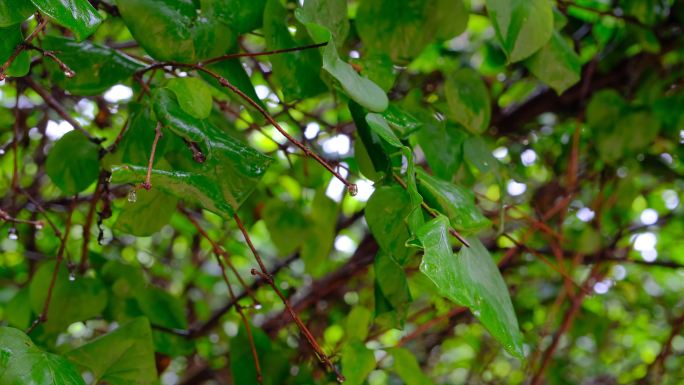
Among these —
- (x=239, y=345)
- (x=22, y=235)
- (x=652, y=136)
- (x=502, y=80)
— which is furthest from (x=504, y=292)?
(x=22, y=235)

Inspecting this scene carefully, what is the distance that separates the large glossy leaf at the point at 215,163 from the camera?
1.39 feet

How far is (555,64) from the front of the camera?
589 mm

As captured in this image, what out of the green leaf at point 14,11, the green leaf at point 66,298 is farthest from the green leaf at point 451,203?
the green leaf at point 66,298

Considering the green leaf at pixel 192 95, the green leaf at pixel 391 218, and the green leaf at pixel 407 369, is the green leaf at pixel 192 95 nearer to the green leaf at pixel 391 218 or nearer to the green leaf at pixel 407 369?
the green leaf at pixel 391 218

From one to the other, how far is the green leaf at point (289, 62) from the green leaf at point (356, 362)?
8.0 inches

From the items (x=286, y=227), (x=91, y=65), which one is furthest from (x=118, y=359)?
(x=286, y=227)

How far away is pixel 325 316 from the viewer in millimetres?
1065

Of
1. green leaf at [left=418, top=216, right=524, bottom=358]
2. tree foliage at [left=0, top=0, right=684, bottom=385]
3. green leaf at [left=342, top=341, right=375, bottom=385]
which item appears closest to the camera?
green leaf at [left=418, top=216, right=524, bottom=358]

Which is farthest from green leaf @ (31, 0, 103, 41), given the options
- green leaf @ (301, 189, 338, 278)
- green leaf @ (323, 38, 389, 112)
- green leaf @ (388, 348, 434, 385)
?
green leaf @ (301, 189, 338, 278)

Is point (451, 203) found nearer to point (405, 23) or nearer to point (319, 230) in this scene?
point (405, 23)

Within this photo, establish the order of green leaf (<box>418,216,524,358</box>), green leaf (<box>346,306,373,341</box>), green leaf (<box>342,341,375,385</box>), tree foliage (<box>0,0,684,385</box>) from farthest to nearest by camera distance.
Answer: green leaf (<box>346,306,373,341</box>) → green leaf (<box>342,341,375,385</box>) → tree foliage (<box>0,0,684,385</box>) → green leaf (<box>418,216,524,358</box>)

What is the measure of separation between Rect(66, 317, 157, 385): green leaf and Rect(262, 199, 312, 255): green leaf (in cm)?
30

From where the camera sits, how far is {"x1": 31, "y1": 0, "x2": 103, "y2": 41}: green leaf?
0.35 meters

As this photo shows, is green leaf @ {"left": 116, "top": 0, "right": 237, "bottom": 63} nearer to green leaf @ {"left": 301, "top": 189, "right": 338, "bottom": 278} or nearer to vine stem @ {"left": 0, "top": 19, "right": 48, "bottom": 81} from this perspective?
vine stem @ {"left": 0, "top": 19, "right": 48, "bottom": 81}
